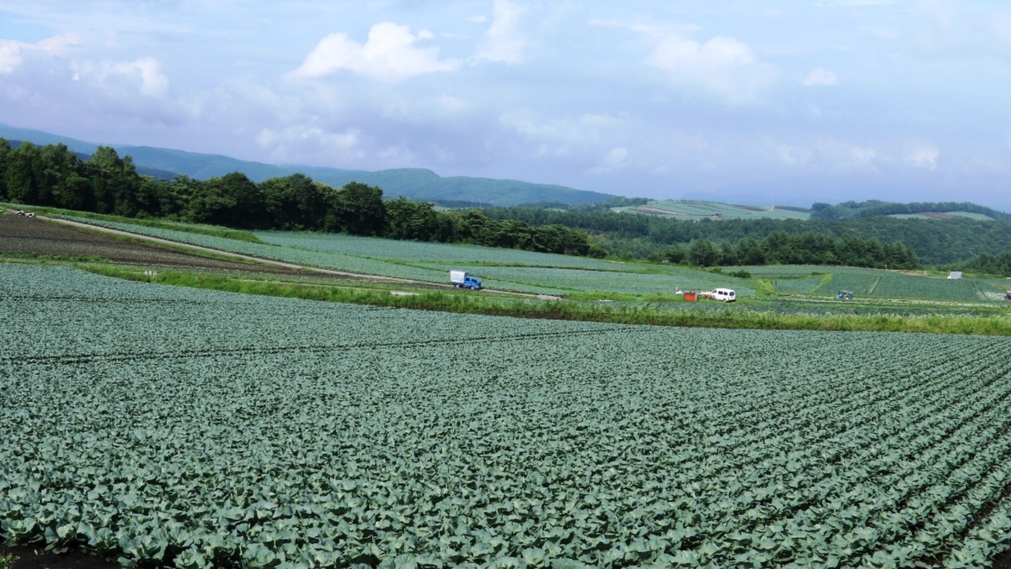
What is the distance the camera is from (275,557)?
10.2 m

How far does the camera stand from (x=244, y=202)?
107m

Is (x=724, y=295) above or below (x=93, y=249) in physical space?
below

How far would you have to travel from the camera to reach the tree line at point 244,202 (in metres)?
93.8

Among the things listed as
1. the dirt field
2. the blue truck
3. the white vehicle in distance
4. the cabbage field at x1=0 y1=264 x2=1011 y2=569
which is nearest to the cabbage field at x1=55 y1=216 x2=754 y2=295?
the blue truck

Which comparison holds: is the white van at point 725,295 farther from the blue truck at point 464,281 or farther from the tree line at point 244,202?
the tree line at point 244,202

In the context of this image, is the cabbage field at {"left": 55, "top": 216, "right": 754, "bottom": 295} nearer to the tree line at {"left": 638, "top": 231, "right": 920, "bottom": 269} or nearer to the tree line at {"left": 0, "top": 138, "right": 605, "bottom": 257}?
the tree line at {"left": 0, "top": 138, "right": 605, "bottom": 257}

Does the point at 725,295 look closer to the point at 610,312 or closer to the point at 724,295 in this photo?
the point at 724,295

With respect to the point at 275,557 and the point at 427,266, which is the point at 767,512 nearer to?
the point at 275,557

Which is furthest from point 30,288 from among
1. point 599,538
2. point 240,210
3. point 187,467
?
point 240,210

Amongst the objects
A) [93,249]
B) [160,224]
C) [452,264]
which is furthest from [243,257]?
[160,224]

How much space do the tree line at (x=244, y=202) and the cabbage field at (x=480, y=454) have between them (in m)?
74.5

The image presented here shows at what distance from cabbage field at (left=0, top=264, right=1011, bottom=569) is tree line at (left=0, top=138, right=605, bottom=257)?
74.5 metres

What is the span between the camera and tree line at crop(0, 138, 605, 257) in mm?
93750

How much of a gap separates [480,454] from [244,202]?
3930 inches
